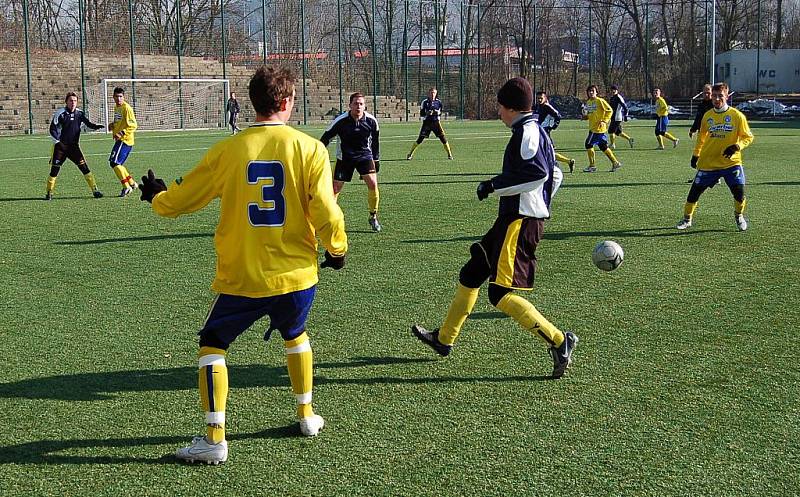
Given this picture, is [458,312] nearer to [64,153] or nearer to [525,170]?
[525,170]

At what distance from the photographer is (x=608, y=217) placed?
1313 cm

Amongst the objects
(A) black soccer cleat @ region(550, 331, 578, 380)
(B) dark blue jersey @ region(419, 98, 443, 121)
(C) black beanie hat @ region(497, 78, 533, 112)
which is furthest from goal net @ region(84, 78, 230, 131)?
(A) black soccer cleat @ region(550, 331, 578, 380)

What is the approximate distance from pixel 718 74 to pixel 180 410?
60994 millimetres

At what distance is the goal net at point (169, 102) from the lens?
42.3m

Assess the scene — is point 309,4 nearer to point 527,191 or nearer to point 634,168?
point 634,168

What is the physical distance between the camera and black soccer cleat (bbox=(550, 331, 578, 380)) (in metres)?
5.68

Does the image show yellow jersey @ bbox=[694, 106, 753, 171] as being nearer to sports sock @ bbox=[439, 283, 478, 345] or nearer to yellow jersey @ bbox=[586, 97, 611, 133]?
sports sock @ bbox=[439, 283, 478, 345]

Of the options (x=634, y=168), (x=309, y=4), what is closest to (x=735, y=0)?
(x=309, y=4)

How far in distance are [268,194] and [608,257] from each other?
3.82m

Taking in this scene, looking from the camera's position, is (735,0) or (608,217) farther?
(735,0)

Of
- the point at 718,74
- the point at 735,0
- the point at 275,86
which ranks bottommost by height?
the point at 275,86

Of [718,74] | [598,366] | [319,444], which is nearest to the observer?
[319,444]

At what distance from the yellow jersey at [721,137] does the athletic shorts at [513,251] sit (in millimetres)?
6613

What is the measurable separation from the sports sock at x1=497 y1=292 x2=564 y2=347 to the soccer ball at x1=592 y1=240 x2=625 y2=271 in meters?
1.77
